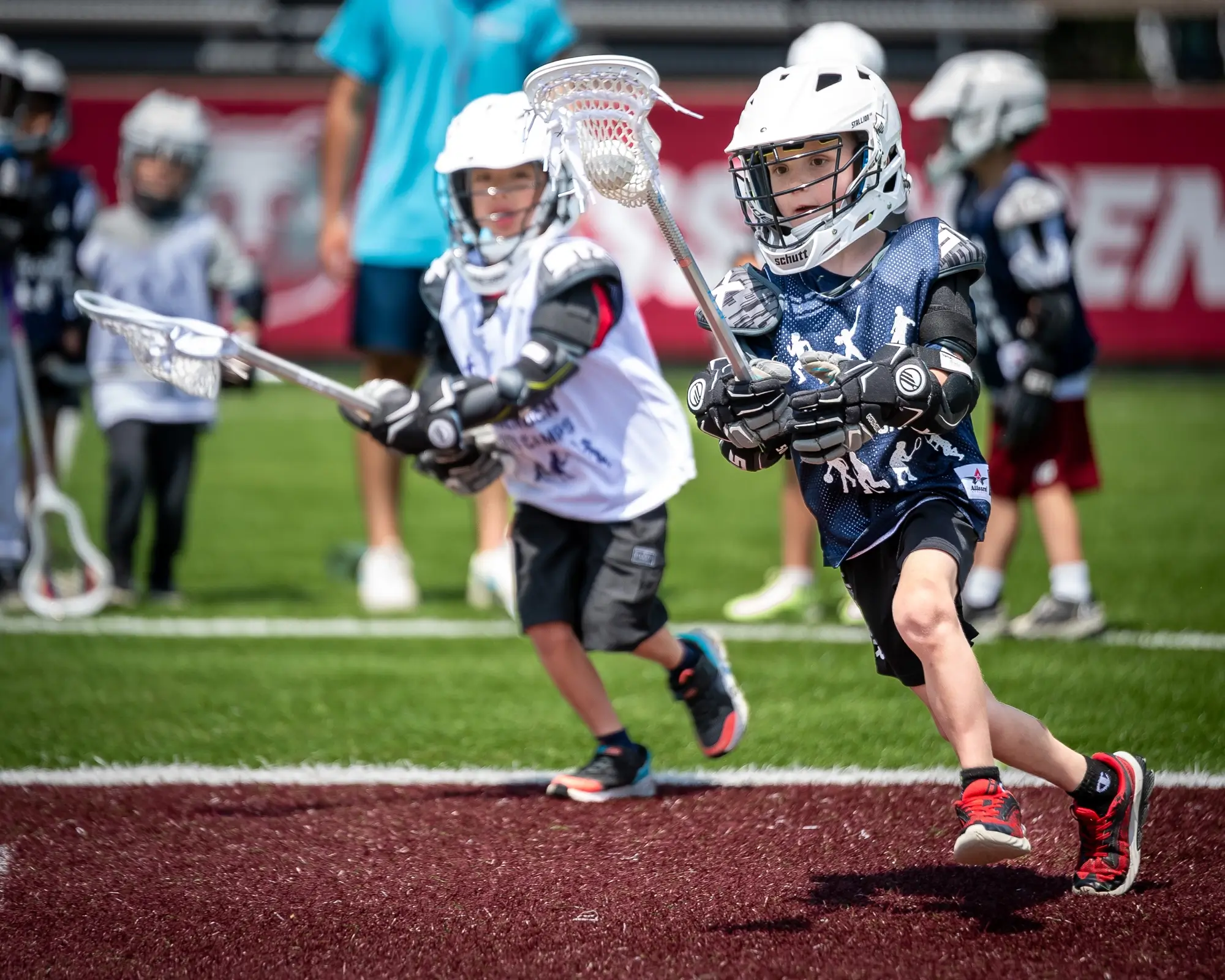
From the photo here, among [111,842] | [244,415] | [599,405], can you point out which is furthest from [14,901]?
[244,415]

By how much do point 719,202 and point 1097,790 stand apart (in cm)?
1195

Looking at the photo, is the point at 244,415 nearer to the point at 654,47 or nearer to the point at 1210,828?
the point at 654,47

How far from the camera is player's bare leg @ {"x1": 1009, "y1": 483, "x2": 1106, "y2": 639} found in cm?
593

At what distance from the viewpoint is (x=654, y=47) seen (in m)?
18.0

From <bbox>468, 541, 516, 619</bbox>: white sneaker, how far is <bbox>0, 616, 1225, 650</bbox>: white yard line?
5.9 inches

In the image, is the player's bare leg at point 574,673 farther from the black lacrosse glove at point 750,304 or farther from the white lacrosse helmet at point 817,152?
the white lacrosse helmet at point 817,152

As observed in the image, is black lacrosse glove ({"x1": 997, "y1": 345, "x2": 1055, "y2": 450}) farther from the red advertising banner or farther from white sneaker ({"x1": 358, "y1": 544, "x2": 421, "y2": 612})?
the red advertising banner

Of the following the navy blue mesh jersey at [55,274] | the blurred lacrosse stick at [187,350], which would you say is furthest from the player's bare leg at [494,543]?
the blurred lacrosse stick at [187,350]

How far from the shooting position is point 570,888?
3373 mm

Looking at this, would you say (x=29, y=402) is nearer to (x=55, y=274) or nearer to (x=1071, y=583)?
(x=55, y=274)

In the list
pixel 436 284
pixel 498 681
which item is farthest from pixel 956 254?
pixel 498 681

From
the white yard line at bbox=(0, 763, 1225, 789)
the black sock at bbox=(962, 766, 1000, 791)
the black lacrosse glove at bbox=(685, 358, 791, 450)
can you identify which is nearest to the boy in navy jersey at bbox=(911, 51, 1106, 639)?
the white yard line at bbox=(0, 763, 1225, 789)

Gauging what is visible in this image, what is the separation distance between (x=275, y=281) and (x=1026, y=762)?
40.7 feet

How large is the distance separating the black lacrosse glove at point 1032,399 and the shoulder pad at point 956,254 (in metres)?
2.59
